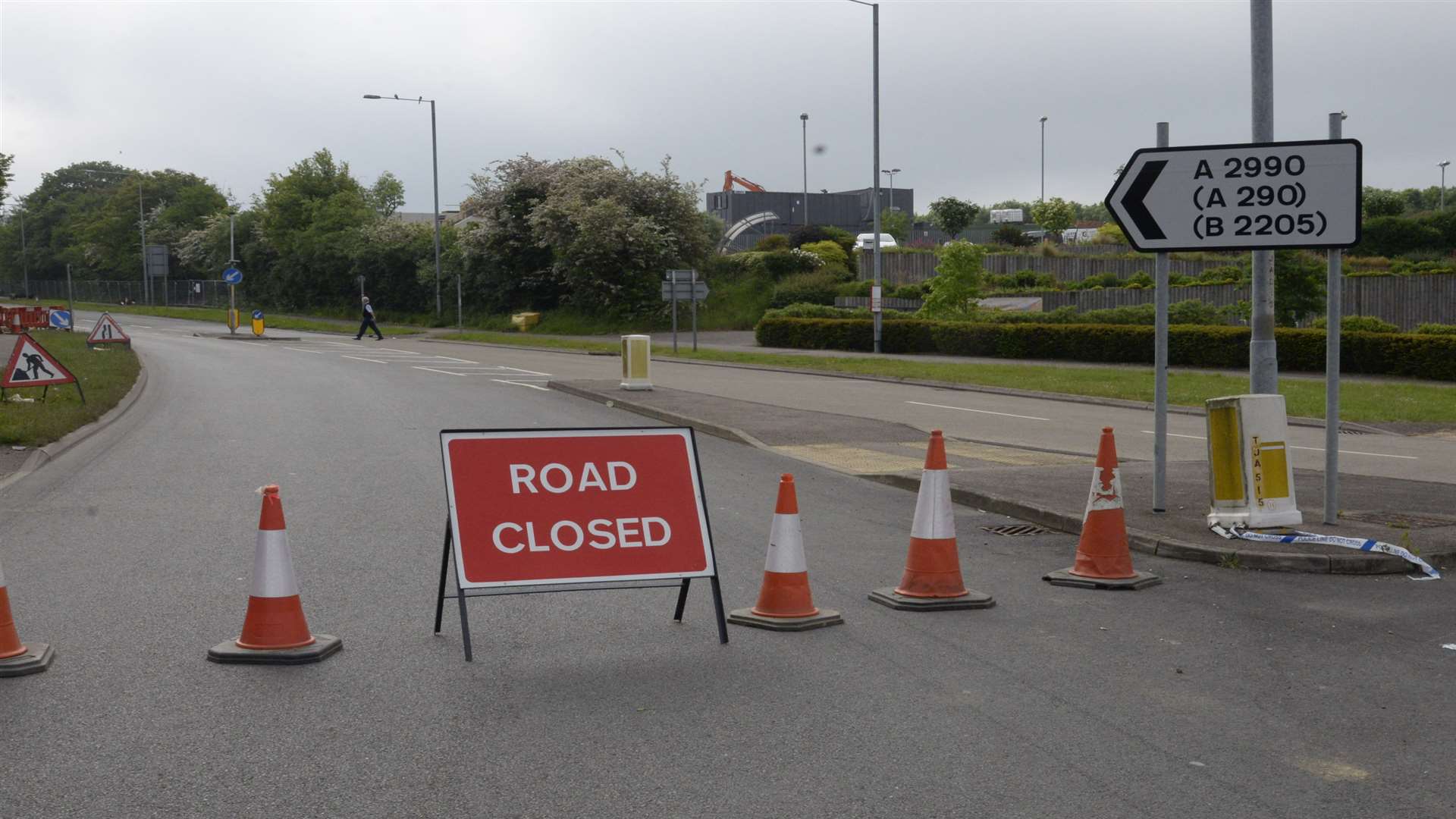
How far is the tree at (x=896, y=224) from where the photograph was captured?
312 ft

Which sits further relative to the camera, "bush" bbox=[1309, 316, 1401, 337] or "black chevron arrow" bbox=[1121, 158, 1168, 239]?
"bush" bbox=[1309, 316, 1401, 337]

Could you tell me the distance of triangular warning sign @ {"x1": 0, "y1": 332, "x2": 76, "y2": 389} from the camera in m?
17.0

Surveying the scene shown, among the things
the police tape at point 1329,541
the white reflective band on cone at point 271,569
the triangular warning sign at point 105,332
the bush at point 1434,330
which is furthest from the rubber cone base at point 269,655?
→ the bush at point 1434,330

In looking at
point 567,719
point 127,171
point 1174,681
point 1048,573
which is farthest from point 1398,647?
point 127,171

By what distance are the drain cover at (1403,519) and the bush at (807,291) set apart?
3907 centimetres

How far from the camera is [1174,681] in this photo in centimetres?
582

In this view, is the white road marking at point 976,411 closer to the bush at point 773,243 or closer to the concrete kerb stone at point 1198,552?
the concrete kerb stone at point 1198,552

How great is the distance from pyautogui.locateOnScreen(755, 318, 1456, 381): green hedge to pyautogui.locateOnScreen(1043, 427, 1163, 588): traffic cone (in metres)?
19.8

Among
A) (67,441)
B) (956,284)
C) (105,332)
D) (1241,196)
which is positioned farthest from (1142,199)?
(956,284)

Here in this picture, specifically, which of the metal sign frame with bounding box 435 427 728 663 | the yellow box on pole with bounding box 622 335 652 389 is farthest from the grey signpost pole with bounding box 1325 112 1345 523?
the yellow box on pole with bounding box 622 335 652 389

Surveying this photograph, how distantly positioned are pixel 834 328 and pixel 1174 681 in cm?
3313

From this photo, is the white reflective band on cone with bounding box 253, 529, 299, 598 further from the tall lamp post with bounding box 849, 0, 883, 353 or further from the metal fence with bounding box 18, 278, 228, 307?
the metal fence with bounding box 18, 278, 228, 307

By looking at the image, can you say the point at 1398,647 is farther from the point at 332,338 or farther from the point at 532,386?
the point at 332,338

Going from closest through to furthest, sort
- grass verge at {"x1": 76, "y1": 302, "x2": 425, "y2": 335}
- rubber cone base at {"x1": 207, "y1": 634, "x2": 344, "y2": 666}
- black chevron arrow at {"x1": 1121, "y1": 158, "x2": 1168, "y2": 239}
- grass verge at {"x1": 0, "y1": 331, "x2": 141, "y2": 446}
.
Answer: rubber cone base at {"x1": 207, "y1": 634, "x2": 344, "y2": 666}
black chevron arrow at {"x1": 1121, "y1": 158, "x2": 1168, "y2": 239}
grass verge at {"x1": 0, "y1": 331, "x2": 141, "y2": 446}
grass verge at {"x1": 76, "y1": 302, "x2": 425, "y2": 335}
